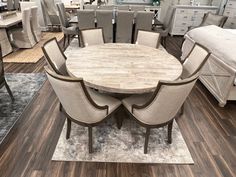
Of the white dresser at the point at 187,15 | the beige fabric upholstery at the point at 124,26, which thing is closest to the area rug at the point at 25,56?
the beige fabric upholstery at the point at 124,26

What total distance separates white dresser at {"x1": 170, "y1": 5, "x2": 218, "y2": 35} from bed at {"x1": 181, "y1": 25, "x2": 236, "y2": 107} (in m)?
2.90

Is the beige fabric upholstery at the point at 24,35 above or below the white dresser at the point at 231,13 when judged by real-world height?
below

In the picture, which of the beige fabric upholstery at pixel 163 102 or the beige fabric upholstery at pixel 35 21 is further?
the beige fabric upholstery at pixel 35 21

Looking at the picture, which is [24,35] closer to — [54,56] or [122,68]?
[54,56]

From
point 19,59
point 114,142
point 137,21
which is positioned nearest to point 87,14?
point 137,21

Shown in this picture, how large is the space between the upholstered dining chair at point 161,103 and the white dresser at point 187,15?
195 inches

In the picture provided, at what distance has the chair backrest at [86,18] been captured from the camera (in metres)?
4.42

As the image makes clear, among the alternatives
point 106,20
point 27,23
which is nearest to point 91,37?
point 106,20

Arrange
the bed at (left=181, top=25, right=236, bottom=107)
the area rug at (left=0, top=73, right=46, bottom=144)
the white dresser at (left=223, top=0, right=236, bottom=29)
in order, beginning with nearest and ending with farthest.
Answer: the area rug at (left=0, top=73, right=46, bottom=144)
the bed at (left=181, top=25, right=236, bottom=107)
the white dresser at (left=223, top=0, right=236, bottom=29)

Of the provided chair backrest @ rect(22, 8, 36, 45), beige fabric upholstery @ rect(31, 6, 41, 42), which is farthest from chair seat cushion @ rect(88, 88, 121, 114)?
beige fabric upholstery @ rect(31, 6, 41, 42)

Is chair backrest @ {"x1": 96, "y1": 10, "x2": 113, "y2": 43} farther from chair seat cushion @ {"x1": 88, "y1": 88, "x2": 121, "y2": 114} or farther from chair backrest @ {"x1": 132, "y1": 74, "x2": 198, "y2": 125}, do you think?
chair backrest @ {"x1": 132, "y1": 74, "x2": 198, "y2": 125}

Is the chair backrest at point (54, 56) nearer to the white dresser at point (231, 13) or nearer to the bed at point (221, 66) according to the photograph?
the bed at point (221, 66)

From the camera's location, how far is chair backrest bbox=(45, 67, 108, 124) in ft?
4.97

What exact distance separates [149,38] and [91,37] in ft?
3.07
